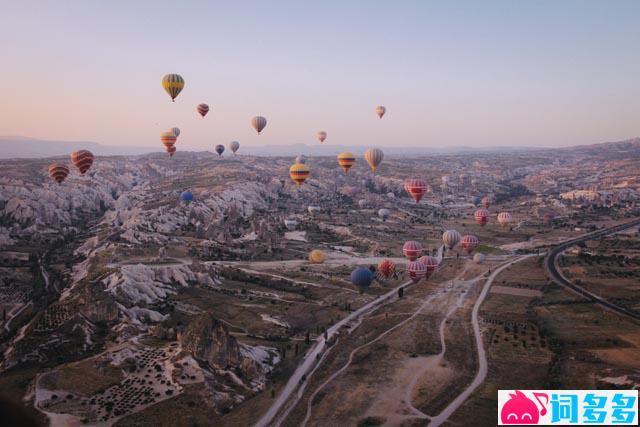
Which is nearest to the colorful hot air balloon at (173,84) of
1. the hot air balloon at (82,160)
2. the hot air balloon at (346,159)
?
the hot air balloon at (82,160)

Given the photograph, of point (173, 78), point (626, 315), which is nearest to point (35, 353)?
point (173, 78)

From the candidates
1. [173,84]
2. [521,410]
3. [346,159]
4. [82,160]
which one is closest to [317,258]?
[346,159]

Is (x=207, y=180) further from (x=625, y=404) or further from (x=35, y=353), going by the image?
(x=625, y=404)

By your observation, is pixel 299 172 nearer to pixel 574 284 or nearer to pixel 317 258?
pixel 317 258

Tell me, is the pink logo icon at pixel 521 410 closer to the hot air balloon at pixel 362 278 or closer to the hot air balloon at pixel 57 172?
the hot air balloon at pixel 362 278

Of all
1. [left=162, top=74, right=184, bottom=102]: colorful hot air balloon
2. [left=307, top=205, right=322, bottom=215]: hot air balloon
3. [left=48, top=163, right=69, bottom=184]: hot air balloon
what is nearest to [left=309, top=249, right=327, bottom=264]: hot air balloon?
[left=162, top=74, right=184, bottom=102]: colorful hot air balloon

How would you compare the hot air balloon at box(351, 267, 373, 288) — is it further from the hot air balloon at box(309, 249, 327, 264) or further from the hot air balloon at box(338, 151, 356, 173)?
the hot air balloon at box(338, 151, 356, 173)
